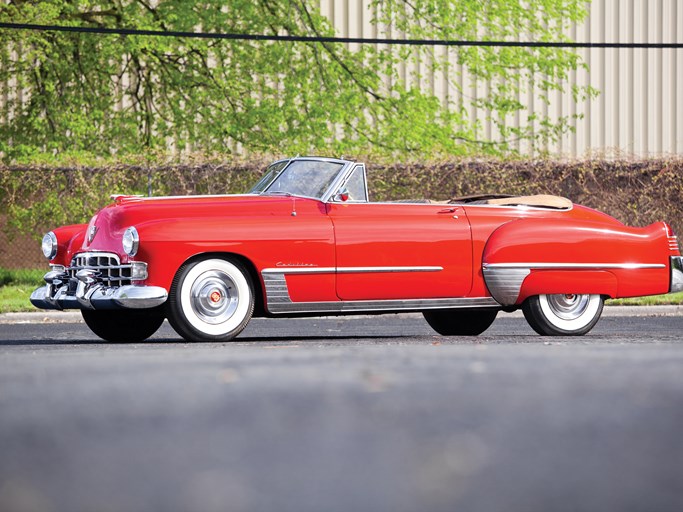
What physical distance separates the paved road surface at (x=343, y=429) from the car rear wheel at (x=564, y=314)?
1580 mm

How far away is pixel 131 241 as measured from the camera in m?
9.77

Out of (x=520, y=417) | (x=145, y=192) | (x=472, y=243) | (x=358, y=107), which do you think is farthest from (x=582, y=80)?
(x=520, y=417)

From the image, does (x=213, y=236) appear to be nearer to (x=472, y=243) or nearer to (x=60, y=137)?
(x=472, y=243)

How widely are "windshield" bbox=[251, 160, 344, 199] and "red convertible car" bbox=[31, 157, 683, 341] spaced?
1 cm

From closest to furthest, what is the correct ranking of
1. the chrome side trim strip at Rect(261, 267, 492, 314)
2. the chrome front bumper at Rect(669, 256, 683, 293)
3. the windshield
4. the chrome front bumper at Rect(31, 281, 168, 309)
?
the chrome front bumper at Rect(31, 281, 168, 309) → the chrome side trim strip at Rect(261, 267, 492, 314) → the windshield → the chrome front bumper at Rect(669, 256, 683, 293)

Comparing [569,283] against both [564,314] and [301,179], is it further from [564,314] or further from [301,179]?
[301,179]

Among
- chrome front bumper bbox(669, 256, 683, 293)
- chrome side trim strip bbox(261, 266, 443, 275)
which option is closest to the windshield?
chrome side trim strip bbox(261, 266, 443, 275)

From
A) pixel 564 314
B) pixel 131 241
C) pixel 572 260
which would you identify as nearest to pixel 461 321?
pixel 564 314

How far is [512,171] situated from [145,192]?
5.44m

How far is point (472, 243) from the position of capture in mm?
10594

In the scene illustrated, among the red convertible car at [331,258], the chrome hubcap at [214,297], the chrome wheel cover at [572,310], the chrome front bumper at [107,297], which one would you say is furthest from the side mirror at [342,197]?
the chrome wheel cover at [572,310]

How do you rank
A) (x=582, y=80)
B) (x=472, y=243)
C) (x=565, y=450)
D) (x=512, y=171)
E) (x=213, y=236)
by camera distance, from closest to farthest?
(x=565, y=450) < (x=213, y=236) < (x=472, y=243) < (x=512, y=171) < (x=582, y=80)

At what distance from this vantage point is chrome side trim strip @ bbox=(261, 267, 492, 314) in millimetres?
10027

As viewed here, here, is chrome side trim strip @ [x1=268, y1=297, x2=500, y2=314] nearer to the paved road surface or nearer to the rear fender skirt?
the rear fender skirt
